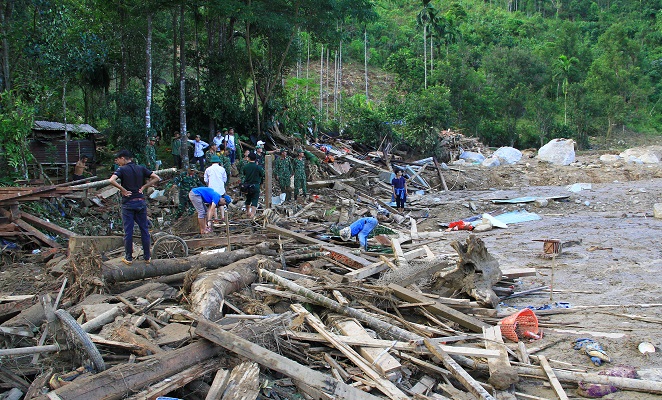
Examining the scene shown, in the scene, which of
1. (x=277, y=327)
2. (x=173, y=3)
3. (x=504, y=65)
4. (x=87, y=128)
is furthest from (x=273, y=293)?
(x=504, y=65)

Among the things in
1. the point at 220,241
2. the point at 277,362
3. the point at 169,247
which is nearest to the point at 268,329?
the point at 277,362

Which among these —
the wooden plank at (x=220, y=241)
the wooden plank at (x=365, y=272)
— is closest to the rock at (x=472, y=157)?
the wooden plank at (x=220, y=241)

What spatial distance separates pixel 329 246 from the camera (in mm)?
9461

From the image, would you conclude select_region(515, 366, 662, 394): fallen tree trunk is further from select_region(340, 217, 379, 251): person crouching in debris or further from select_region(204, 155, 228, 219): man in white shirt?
select_region(204, 155, 228, 219): man in white shirt

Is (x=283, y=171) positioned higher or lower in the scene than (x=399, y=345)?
higher

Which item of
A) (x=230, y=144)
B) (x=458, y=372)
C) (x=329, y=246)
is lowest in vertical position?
(x=458, y=372)

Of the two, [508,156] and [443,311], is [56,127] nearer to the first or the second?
[443,311]

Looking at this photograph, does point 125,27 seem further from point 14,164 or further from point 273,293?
point 273,293

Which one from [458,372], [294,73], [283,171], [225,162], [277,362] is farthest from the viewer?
[294,73]

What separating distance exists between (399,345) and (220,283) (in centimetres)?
241

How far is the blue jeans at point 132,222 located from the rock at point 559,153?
26.4 metres

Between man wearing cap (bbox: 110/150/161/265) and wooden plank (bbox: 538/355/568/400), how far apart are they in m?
5.20

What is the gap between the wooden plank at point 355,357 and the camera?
4984 millimetres

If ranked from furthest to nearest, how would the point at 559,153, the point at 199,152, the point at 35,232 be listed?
the point at 559,153
the point at 199,152
the point at 35,232
